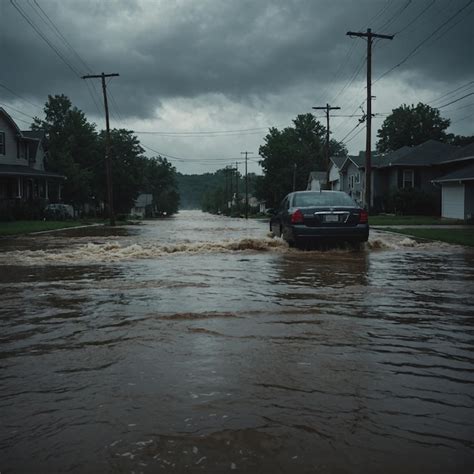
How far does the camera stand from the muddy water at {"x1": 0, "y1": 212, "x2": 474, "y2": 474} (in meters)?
2.64

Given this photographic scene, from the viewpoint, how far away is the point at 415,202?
151 ft

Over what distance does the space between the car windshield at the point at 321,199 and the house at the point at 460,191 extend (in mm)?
21568

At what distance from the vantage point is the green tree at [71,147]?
2169 inches

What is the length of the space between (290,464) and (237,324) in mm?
2840

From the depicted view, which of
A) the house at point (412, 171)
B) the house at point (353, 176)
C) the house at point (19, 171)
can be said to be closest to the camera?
the house at point (19, 171)

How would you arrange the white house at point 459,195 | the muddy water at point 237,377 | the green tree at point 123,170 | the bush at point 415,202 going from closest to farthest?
the muddy water at point 237,377 < the white house at point 459,195 < the bush at point 415,202 < the green tree at point 123,170

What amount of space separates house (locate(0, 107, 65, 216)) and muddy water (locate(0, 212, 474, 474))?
31.1 m

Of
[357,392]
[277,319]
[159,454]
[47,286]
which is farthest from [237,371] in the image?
[47,286]

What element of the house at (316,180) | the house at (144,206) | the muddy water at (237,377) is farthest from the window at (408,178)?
the house at (144,206)

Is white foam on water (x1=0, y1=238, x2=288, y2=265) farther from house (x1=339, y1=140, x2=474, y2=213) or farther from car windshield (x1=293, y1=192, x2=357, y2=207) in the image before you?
house (x1=339, y1=140, x2=474, y2=213)

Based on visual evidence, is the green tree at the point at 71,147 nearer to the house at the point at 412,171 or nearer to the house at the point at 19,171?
the house at the point at 19,171

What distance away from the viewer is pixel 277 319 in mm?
5586

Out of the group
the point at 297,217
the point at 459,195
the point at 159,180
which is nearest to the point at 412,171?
the point at 459,195

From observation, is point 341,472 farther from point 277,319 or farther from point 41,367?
point 277,319
